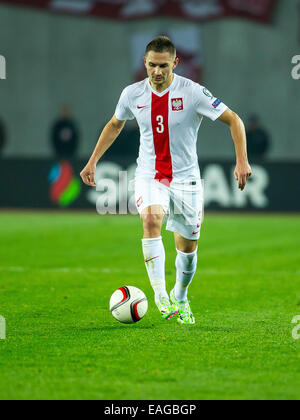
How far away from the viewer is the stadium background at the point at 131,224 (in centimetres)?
512

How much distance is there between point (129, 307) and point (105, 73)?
1828 centimetres

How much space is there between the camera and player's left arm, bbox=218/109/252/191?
6.30m


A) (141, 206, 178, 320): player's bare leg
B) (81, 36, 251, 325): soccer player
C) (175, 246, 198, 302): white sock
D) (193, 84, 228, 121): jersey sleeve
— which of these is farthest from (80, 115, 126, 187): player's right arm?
(175, 246, 198, 302): white sock

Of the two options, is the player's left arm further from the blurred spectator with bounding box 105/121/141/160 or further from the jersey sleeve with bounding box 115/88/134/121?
the blurred spectator with bounding box 105/121/141/160

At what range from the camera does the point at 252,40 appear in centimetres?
2284

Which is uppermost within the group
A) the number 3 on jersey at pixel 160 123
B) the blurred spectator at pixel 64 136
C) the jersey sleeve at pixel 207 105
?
the blurred spectator at pixel 64 136

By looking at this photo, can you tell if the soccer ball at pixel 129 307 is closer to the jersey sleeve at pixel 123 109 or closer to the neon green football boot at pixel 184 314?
the neon green football boot at pixel 184 314

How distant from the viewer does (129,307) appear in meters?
6.50

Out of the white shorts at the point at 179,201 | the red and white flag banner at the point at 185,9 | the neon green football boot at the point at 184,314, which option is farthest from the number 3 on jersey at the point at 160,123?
the red and white flag banner at the point at 185,9

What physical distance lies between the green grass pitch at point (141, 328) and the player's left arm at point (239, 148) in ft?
3.95

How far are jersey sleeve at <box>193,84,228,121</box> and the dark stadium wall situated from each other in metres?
16.2

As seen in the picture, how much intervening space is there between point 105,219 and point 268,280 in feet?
27.7
